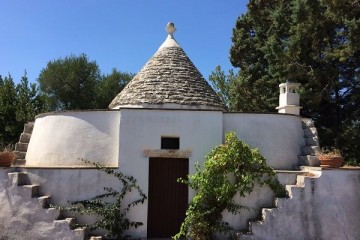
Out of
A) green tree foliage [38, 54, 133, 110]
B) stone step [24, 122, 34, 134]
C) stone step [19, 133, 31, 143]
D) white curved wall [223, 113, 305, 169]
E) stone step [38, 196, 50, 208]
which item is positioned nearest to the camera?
stone step [38, 196, 50, 208]

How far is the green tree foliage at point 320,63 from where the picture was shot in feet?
49.1

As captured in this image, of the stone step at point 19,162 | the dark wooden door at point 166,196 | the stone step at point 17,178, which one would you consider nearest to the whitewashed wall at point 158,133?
the dark wooden door at point 166,196

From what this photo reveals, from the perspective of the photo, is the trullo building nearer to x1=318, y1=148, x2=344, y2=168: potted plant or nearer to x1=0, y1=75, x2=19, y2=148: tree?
x1=318, y1=148, x2=344, y2=168: potted plant

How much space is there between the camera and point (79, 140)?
1093 centimetres

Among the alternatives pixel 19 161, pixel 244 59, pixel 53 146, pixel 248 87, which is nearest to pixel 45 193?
pixel 53 146

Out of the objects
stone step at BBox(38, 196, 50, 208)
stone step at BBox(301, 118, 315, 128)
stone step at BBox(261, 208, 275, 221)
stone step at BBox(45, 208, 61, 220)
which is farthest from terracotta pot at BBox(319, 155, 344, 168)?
stone step at BBox(38, 196, 50, 208)

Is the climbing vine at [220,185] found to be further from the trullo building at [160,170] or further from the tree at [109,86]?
the tree at [109,86]

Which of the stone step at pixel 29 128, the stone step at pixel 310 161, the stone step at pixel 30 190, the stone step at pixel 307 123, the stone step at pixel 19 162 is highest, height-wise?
the stone step at pixel 307 123

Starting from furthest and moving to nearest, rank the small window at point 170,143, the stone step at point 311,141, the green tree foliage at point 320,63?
the green tree foliage at point 320,63
the stone step at point 311,141
the small window at point 170,143

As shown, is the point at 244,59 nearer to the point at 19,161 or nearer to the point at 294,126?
the point at 294,126

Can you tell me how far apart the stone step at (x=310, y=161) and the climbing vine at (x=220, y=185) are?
1481mm

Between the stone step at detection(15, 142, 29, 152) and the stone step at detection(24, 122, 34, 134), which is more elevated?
the stone step at detection(24, 122, 34, 134)

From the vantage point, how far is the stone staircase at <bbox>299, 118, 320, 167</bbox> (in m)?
10.8

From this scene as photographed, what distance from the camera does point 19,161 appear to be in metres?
11.9
